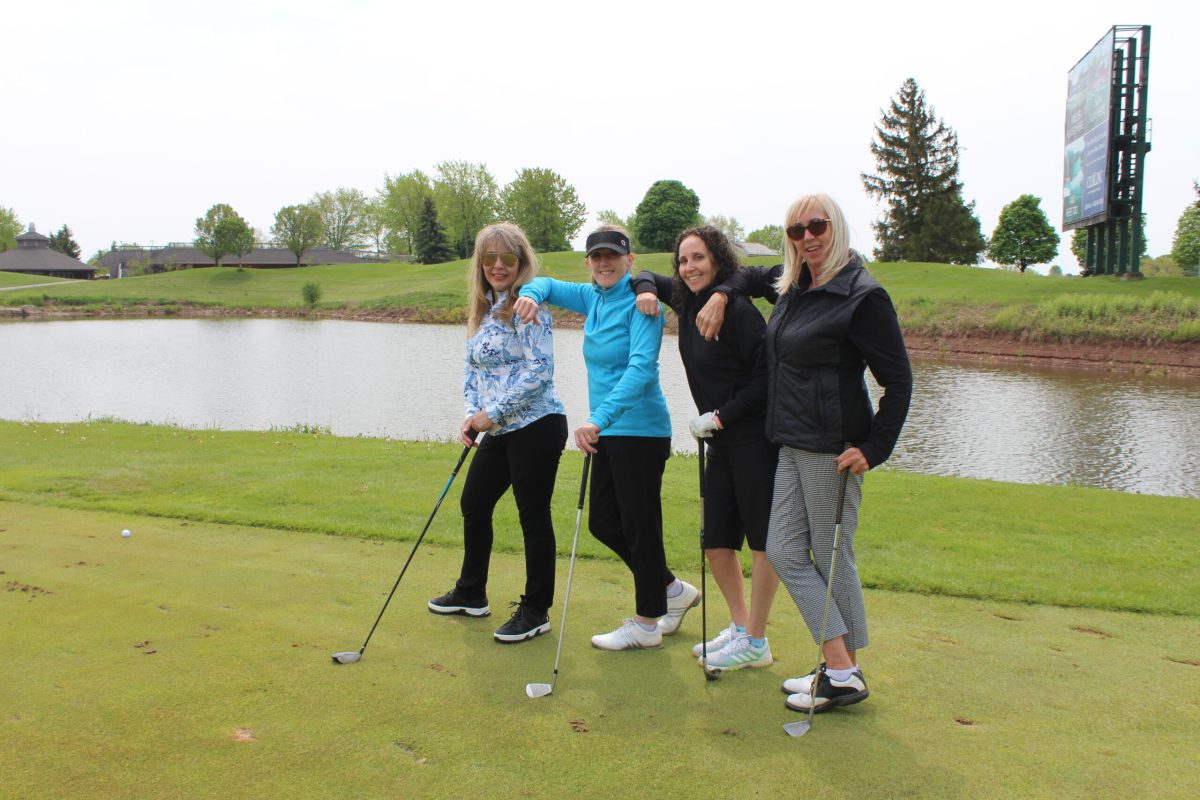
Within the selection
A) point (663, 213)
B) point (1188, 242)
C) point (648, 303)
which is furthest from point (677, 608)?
point (663, 213)

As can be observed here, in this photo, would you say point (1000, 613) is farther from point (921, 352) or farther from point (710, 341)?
point (921, 352)

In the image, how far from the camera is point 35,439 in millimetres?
11633

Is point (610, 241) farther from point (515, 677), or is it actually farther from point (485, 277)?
point (515, 677)

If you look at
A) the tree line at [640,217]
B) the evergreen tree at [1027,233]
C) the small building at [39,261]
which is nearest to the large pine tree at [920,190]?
the tree line at [640,217]

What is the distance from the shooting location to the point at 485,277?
4738 millimetres

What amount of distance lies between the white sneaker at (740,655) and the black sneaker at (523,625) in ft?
2.92

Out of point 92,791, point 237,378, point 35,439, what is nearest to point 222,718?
point 92,791

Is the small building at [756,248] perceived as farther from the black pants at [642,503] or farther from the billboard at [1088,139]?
the black pants at [642,503]

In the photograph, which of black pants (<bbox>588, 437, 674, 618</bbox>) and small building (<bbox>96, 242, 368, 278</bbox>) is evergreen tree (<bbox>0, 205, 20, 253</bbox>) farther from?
black pants (<bbox>588, 437, 674, 618</bbox>)

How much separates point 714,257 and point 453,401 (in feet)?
52.5

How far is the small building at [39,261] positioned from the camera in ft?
346

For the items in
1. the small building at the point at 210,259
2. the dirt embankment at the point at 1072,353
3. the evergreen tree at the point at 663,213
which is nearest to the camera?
the dirt embankment at the point at 1072,353

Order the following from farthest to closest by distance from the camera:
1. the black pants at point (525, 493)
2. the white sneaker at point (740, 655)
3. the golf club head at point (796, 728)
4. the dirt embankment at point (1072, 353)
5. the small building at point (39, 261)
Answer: the small building at point (39, 261)
the dirt embankment at point (1072, 353)
the black pants at point (525, 493)
the white sneaker at point (740, 655)
the golf club head at point (796, 728)

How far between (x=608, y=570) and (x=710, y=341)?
2.16 m
